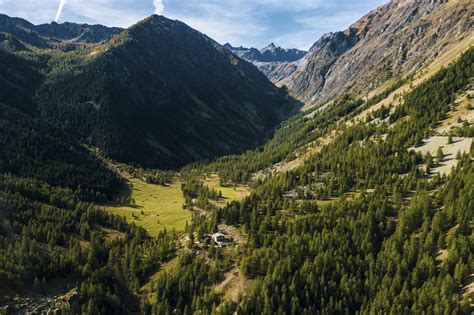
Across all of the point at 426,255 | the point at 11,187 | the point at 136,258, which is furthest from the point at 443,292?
the point at 11,187

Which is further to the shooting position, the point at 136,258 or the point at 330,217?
the point at 330,217

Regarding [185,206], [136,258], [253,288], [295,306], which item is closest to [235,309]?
[253,288]

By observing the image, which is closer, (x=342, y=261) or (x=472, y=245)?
(x=472, y=245)

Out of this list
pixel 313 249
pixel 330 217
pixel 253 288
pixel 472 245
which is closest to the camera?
pixel 472 245

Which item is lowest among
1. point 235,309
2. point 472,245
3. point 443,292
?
point 235,309

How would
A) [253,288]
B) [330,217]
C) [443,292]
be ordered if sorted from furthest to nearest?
[330,217], [253,288], [443,292]

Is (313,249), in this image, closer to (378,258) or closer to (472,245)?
(378,258)

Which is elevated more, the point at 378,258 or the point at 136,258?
the point at 378,258

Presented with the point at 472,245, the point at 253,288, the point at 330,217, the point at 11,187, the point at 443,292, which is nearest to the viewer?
the point at 443,292

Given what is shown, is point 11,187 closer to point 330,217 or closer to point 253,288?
point 253,288
